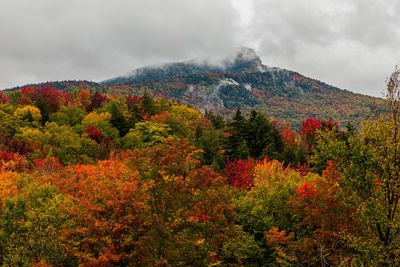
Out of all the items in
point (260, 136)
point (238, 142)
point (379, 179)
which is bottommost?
point (379, 179)

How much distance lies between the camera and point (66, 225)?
24141 millimetres

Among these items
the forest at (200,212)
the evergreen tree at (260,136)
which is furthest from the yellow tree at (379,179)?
the evergreen tree at (260,136)

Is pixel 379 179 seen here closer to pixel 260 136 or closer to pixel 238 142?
pixel 238 142

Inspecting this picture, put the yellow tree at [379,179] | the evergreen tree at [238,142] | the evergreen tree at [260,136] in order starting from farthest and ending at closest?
the evergreen tree at [260,136]
the evergreen tree at [238,142]
the yellow tree at [379,179]

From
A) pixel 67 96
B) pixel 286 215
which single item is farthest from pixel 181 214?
pixel 67 96

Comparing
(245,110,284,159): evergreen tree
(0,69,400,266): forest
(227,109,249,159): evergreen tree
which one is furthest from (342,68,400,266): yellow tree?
(245,110,284,159): evergreen tree

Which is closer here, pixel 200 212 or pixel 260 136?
pixel 200 212

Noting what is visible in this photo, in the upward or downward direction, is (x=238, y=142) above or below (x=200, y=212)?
above

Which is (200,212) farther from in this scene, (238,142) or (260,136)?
(260,136)

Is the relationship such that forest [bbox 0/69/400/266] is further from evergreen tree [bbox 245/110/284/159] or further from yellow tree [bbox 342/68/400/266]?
evergreen tree [bbox 245/110/284/159]

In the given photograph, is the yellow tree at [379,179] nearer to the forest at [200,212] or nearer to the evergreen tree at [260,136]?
the forest at [200,212]

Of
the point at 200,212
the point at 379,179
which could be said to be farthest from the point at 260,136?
the point at 200,212

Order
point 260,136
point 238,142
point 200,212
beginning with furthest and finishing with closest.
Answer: point 260,136, point 238,142, point 200,212

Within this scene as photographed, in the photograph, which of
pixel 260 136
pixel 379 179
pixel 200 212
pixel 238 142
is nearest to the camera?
pixel 379 179
